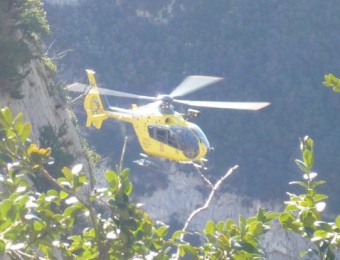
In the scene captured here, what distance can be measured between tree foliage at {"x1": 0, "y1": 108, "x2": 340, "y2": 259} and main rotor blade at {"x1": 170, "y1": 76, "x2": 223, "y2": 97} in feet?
35.1

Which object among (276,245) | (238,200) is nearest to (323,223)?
(276,245)

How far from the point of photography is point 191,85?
14.7m

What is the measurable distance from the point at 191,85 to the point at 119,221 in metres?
12.2

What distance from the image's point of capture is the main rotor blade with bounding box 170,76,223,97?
13758 millimetres

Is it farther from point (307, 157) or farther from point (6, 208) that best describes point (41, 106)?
point (6, 208)

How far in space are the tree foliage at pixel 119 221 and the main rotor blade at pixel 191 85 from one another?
10.7 metres

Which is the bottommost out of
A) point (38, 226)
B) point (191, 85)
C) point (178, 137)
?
point (178, 137)

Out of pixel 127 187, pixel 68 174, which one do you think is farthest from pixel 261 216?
pixel 68 174

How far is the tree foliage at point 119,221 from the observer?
236 centimetres

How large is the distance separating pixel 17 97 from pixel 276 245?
70.9 feet

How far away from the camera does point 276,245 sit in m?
30.5

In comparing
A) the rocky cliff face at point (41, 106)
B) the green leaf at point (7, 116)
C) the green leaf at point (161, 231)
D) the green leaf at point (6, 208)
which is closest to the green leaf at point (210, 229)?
the green leaf at point (161, 231)

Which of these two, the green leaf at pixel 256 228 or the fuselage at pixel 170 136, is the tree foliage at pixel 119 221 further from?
the fuselage at pixel 170 136

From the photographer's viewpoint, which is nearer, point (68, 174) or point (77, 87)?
point (68, 174)
